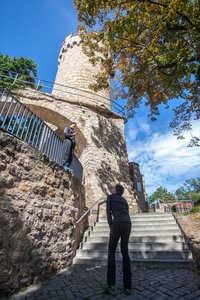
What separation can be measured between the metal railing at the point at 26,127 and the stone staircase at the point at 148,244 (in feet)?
8.72

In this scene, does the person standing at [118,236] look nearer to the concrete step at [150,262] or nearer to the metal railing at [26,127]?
the concrete step at [150,262]

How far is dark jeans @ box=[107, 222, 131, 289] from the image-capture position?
2799 millimetres

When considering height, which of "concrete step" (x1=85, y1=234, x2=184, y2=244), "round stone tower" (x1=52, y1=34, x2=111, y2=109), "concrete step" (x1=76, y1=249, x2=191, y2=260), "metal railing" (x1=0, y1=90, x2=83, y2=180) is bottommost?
"concrete step" (x1=76, y1=249, x2=191, y2=260)

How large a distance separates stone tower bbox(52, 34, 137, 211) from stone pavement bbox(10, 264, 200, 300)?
4.90m

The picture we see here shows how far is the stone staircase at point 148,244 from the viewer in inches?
170

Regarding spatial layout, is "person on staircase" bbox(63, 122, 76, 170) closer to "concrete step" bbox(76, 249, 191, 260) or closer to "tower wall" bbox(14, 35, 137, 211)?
"concrete step" bbox(76, 249, 191, 260)

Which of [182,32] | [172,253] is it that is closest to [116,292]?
[172,253]

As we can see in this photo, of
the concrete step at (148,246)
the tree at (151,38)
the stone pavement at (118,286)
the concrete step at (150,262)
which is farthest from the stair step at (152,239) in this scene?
the tree at (151,38)

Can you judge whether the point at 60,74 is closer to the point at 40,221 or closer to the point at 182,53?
the point at 182,53

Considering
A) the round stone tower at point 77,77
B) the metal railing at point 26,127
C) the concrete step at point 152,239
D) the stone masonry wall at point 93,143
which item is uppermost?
the round stone tower at point 77,77

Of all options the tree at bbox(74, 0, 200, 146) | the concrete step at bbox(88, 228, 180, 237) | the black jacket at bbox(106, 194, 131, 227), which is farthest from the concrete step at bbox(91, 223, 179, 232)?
the tree at bbox(74, 0, 200, 146)

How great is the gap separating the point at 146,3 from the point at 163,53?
1602mm

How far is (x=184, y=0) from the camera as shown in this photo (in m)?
4.95

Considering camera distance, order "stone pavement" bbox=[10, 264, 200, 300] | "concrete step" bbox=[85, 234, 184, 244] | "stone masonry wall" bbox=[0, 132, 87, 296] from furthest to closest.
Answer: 1. "concrete step" bbox=[85, 234, 184, 244]
2. "stone masonry wall" bbox=[0, 132, 87, 296]
3. "stone pavement" bbox=[10, 264, 200, 300]
